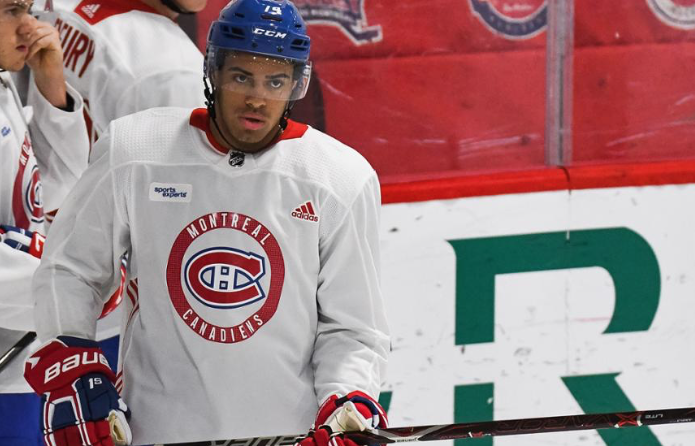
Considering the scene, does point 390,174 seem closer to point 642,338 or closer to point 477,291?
point 477,291

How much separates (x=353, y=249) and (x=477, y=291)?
1.11m

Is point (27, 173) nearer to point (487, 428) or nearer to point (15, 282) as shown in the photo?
point (15, 282)

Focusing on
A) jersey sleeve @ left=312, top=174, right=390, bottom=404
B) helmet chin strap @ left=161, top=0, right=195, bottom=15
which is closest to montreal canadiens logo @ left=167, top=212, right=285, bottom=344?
jersey sleeve @ left=312, top=174, right=390, bottom=404

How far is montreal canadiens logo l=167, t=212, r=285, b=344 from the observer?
1.92m

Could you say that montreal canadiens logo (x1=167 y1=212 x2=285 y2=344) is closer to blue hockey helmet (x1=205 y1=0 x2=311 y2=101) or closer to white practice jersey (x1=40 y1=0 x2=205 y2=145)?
blue hockey helmet (x1=205 y1=0 x2=311 y2=101)

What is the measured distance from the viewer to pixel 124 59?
99.0 inches

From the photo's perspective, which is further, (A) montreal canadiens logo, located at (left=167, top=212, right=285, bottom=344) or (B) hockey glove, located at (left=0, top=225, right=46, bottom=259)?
(B) hockey glove, located at (left=0, top=225, right=46, bottom=259)

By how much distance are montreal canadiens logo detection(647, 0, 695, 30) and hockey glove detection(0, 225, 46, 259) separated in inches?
70.9

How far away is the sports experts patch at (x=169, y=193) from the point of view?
76.1 inches

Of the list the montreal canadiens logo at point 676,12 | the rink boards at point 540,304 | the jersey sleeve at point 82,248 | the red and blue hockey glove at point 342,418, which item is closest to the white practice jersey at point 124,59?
the jersey sleeve at point 82,248

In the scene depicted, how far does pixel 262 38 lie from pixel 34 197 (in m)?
0.74

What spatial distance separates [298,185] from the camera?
1958mm

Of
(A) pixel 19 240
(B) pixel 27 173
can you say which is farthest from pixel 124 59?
(A) pixel 19 240

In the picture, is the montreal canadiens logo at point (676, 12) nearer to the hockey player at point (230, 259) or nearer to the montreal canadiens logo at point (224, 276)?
the hockey player at point (230, 259)
